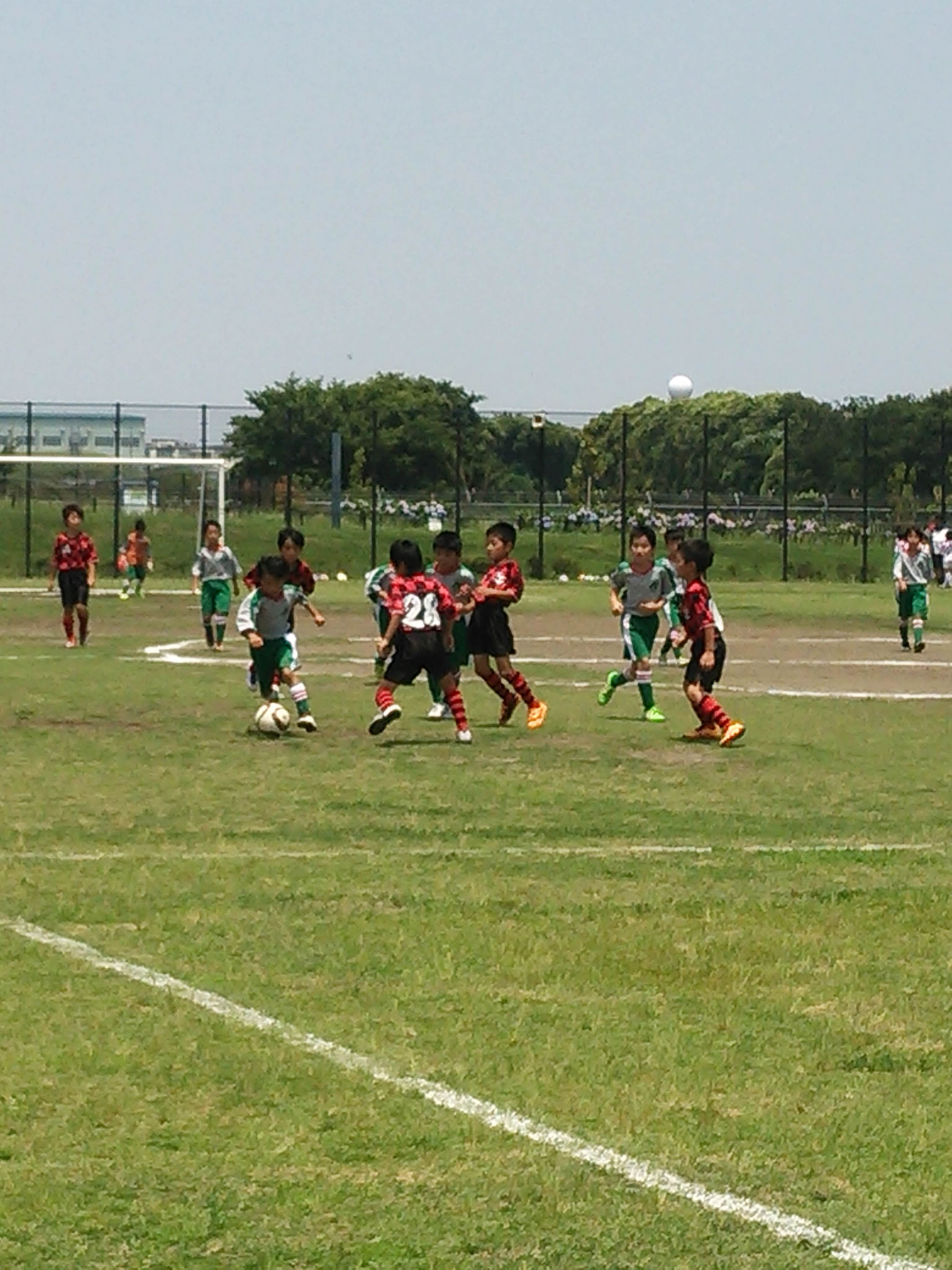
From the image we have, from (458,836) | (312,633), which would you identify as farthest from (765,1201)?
(312,633)

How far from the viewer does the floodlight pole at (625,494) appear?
6125cm

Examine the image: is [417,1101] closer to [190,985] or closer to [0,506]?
[190,985]

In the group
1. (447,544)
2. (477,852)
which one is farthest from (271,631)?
(477,852)

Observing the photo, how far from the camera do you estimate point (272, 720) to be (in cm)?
1839

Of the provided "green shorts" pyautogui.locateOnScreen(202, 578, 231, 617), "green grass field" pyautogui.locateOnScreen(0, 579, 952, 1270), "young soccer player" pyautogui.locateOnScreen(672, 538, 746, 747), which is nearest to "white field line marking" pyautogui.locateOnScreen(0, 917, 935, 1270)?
"green grass field" pyautogui.locateOnScreen(0, 579, 952, 1270)

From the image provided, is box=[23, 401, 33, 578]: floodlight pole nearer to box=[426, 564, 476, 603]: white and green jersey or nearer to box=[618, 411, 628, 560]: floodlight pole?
box=[618, 411, 628, 560]: floodlight pole

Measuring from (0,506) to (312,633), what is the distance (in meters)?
26.1

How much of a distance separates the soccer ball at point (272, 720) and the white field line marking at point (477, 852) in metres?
6.40

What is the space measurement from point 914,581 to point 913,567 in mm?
288

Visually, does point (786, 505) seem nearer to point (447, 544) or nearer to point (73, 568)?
point (73, 568)

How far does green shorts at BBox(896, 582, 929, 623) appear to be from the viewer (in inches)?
1235

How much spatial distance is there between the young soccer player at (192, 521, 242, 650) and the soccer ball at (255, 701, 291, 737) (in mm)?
11936

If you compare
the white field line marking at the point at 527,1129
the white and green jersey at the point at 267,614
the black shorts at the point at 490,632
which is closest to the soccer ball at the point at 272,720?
the white and green jersey at the point at 267,614

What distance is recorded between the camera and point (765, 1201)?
568cm
